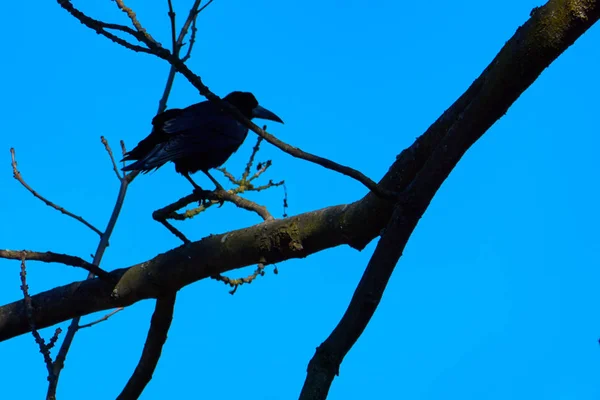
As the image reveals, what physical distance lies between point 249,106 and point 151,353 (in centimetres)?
403

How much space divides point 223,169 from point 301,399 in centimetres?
310

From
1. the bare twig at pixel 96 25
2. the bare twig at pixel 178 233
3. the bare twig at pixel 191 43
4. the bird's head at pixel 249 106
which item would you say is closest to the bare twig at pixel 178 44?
the bare twig at pixel 191 43

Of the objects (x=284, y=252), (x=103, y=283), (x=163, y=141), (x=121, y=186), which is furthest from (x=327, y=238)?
(x=163, y=141)

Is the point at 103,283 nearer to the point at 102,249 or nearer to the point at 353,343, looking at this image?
the point at 102,249

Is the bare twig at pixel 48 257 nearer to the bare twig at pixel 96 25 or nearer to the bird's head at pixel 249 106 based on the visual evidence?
the bare twig at pixel 96 25

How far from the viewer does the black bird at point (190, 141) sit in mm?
5125

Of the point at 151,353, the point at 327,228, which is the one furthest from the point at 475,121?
the point at 151,353

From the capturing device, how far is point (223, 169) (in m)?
4.91

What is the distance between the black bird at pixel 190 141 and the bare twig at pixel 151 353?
126cm

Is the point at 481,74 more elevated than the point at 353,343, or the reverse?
the point at 481,74

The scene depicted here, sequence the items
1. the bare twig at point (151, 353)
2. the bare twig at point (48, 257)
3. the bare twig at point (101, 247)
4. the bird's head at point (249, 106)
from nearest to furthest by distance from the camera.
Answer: the bare twig at point (48, 257) < the bare twig at point (151, 353) < the bare twig at point (101, 247) < the bird's head at point (249, 106)

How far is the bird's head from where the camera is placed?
7.45 meters

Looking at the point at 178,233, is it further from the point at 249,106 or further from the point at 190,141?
the point at 249,106

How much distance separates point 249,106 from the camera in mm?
7516
